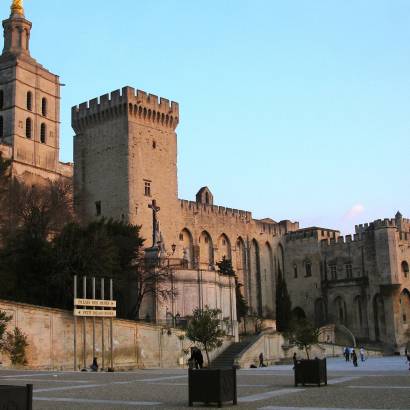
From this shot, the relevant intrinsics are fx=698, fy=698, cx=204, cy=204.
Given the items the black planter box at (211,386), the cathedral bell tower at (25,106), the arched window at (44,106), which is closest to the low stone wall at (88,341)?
the black planter box at (211,386)

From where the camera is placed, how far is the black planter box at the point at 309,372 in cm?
1519

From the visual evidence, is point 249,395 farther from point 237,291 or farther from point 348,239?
point 348,239

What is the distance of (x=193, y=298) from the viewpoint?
4028cm

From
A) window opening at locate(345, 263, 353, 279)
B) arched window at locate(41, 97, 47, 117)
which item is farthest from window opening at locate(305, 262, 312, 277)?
arched window at locate(41, 97, 47, 117)

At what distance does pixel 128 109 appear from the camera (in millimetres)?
49250

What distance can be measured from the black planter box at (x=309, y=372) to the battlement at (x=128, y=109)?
36.2 m

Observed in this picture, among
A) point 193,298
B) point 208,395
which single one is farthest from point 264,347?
point 208,395

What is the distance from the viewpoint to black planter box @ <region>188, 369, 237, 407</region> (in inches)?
450

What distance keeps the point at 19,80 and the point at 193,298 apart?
34.6 m

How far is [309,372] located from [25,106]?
2208 inches

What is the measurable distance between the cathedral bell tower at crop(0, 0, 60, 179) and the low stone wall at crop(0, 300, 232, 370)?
106ft

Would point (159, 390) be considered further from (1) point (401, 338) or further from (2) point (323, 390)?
(1) point (401, 338)

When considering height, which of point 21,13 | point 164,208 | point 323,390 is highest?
point 21,13

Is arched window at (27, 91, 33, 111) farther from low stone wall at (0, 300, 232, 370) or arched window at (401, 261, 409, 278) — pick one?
low stone wall at (0, 300, 232, 370)
